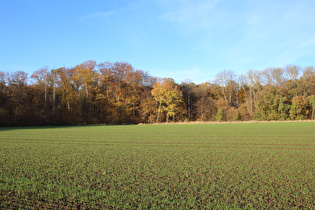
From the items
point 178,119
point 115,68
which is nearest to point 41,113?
point 115,68

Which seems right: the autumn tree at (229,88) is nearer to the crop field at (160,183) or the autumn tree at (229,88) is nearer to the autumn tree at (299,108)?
the autumn tree at (299,108)

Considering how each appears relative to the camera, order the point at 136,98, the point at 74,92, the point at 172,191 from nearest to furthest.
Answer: the point at 172,191, the point at 74,92, the point at 136,98

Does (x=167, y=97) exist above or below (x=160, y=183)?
above

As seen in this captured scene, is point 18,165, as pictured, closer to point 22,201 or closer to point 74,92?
point 22,201

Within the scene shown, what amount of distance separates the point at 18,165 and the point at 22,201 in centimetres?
311

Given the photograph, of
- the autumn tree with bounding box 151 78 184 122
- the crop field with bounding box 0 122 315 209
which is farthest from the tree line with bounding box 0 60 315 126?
the crop field with bounding box 0 122 315 209

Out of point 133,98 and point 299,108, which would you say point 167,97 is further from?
point 299,108

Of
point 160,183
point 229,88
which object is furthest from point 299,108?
point 160,183

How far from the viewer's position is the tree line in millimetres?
38906

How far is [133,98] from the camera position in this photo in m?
44.1

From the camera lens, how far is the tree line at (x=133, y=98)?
38.9m

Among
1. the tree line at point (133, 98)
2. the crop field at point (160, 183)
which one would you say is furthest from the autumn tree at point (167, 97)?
the crop field at point (160, 183)

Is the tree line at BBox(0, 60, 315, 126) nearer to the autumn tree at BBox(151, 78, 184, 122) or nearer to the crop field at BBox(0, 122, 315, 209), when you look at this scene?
the autumn tree at BBox(151, 78, 184, 122)

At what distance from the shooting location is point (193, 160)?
675cm
